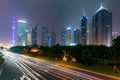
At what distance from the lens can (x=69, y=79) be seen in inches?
1126

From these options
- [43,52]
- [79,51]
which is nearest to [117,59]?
[79,51]

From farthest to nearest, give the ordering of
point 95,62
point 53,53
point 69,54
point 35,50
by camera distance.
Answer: point 35,50, point 53,53, point 69,54, point 95,62

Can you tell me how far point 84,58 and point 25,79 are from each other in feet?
106

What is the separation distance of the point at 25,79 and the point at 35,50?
110 m

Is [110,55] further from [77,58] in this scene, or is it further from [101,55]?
[77,58]

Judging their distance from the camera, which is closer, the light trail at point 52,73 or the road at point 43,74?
the road at point 43,74

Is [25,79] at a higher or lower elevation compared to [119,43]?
lower

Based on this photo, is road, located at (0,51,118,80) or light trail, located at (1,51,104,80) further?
light trail, located at (1,51,104,80)

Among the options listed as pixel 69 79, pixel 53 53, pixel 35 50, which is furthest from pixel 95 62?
pixel 35 50

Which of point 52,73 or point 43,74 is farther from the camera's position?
point 52,73

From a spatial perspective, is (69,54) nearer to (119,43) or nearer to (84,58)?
(84,58)

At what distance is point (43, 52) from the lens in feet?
387

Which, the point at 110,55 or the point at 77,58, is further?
the point at 77,58

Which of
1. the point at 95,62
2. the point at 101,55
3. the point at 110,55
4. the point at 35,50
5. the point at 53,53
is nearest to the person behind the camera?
the point at 110,55
